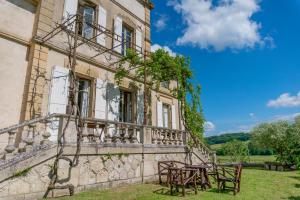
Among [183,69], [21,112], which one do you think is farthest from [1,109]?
[183,69]

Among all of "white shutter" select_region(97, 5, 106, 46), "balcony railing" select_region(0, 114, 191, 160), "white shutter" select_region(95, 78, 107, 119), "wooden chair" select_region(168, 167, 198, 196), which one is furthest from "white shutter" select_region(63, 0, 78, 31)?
"wooden chair" select_region(168, 167, 198, 196)

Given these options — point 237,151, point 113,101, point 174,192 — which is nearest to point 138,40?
point 113,101

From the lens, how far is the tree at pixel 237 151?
30.0 m

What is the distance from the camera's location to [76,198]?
527cm

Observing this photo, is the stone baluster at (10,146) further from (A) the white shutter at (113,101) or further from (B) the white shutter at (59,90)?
(A) the white shutter at (113,101)

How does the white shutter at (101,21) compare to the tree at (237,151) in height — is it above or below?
above

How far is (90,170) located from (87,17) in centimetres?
668

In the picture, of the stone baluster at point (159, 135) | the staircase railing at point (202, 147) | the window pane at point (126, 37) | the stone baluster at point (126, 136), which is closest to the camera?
the stone baluster at point (126, 136)

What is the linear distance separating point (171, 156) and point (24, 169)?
5594mm

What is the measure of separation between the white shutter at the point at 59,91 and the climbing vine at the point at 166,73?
8.60 feet

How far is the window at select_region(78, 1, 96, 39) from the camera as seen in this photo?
944 centimetres

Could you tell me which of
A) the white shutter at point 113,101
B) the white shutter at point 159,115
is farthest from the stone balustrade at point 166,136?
the white shutter at point 159,115

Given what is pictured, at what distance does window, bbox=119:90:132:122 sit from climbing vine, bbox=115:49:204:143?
853mm

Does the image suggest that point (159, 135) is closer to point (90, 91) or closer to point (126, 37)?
point (90, 91)
